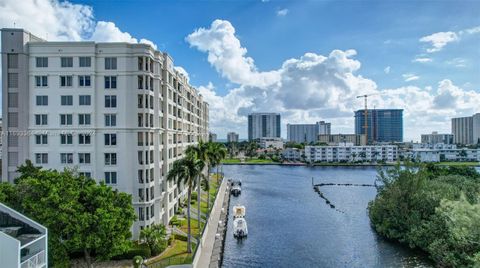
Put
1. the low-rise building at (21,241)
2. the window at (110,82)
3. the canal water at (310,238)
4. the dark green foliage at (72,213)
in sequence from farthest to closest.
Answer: the canal water at (310,238)
the window at (110,82)
the dark green foliage at (72,213)
the low-rise building at (21,241)

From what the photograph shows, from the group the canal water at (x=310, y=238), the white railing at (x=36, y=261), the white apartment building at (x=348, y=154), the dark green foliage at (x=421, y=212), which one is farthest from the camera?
the white apartment building at (x=348, y=154)

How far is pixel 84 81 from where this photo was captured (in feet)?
133

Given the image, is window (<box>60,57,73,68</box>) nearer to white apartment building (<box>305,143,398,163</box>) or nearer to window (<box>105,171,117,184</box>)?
window (<box>105,171,117,184</box>)

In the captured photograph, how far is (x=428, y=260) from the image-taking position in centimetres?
4081

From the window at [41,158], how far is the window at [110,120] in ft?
26.8

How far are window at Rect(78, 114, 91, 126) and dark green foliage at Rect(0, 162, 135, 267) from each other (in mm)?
11051

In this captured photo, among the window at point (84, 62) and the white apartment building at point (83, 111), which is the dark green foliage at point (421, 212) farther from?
the window at point (84, 62)

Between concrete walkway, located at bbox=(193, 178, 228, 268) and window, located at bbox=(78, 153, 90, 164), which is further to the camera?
window, located at bbox=(78, 153, 90, 164)

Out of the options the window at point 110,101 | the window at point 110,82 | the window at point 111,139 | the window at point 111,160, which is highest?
the window at point 110,82

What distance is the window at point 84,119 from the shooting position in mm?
40500

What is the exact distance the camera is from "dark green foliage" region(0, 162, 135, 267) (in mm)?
27141

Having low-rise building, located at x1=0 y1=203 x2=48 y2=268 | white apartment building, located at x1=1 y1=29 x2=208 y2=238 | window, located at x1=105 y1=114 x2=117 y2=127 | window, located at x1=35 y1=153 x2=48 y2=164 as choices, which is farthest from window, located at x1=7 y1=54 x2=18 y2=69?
low-rise building, located at x1=0 y1=203 x2=48 y2=268

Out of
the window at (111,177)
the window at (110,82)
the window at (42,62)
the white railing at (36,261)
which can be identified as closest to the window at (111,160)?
the window at (111,177)

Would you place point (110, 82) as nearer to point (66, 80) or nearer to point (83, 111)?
point (83, 111)
